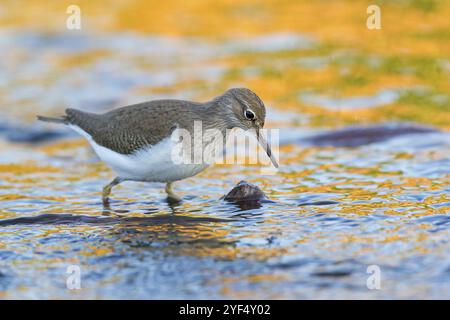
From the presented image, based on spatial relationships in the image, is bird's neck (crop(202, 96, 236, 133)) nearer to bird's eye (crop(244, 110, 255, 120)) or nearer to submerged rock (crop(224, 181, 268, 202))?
bird's eye (crop(244, 110, 255, 120))

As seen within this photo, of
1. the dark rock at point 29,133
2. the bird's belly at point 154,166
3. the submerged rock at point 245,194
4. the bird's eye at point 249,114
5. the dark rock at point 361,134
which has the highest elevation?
the dark rock at point 29,133

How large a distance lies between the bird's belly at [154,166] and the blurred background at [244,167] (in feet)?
1.30

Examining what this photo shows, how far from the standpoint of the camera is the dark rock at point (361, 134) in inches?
442

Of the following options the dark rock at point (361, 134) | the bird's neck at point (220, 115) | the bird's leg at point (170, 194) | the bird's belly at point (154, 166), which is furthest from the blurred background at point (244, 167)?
the bird's neck at point (220, 115)

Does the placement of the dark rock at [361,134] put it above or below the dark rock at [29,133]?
below

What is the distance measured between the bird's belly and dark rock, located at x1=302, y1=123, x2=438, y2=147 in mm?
3233

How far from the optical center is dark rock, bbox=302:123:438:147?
11.2 meters

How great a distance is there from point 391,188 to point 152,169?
9.11 feet

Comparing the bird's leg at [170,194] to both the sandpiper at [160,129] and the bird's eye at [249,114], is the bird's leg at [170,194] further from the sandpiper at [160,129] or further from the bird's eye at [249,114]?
the bird's eye at [249,114]

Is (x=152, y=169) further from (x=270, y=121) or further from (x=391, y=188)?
(x=270, y=121)

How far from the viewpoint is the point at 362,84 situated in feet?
47.0

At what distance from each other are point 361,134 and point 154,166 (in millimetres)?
4086

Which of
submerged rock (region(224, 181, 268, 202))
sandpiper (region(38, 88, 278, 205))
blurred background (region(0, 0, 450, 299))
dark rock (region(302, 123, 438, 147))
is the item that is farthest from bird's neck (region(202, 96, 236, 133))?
dark rock (region(302, 123, 438, 147))
